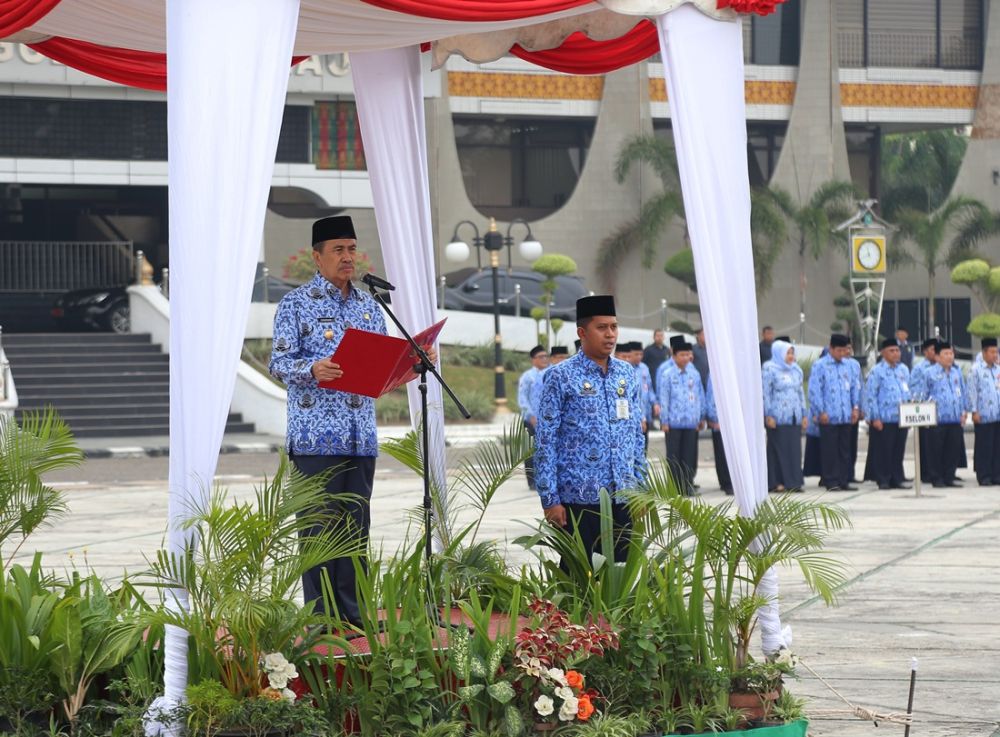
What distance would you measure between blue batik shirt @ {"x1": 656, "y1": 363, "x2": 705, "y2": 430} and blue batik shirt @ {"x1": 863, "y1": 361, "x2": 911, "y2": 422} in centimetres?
217

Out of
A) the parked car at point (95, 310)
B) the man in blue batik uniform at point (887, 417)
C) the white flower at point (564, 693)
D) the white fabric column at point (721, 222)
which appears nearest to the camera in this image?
the white flower at point (564, 693)

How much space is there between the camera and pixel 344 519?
22.5 feet

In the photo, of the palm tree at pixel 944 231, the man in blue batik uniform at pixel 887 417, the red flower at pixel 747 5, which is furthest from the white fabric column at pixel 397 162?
the palm tree at pixel 944 231

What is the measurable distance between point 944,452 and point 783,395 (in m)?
2.55

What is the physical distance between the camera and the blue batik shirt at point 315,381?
6.98 metres

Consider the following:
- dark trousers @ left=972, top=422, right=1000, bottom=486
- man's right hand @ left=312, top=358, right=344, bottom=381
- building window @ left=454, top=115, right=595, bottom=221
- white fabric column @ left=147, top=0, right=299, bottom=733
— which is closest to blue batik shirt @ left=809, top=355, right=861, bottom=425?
dark trousers @ left=972, top=422, right=1000, bottom=486

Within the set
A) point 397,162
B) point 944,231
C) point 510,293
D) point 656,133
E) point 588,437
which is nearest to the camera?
point 588,437

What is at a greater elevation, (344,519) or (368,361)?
(368,361)

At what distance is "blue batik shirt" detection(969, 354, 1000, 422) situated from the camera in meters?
19.7

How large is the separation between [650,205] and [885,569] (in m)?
31.4

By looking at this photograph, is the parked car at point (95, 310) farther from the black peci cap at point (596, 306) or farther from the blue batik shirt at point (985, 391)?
the black peci cap at point (596, 306)

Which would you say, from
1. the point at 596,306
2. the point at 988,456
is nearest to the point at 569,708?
the point at 596,306

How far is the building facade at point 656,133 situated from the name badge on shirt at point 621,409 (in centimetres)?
3131

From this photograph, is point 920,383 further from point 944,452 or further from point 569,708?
point 569,708
